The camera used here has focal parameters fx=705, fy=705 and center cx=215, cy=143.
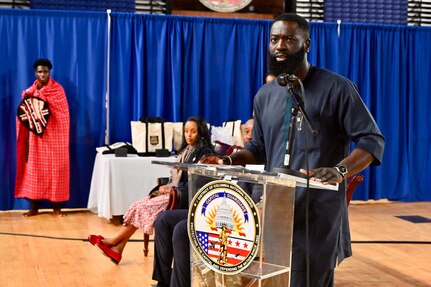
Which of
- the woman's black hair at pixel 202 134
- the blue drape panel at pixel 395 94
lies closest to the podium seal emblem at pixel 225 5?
the blue drape panel at pixel 395 94

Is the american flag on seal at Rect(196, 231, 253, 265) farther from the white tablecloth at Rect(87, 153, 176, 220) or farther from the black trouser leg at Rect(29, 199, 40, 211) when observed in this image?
the black trouser leg at Rect(29, 199, 40, 211)

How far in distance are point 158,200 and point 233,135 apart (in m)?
2.49

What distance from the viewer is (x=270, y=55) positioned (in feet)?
8.17

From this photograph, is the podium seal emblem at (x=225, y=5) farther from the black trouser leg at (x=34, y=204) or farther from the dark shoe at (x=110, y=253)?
the dark shoe at (x=110, y=253)

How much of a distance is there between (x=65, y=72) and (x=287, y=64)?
5521mm

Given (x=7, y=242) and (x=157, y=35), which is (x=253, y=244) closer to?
(x=7, y=242)

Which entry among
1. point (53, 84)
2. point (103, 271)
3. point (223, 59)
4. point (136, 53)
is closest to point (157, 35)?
point (136, 53)

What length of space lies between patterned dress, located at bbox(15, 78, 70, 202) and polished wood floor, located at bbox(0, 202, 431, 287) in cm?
28

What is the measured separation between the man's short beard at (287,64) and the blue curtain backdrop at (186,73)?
17.6 ft

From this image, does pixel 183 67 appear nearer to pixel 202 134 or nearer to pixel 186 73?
pixel 186 73

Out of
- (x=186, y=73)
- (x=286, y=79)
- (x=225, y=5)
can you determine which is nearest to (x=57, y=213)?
(x=186, y=73)

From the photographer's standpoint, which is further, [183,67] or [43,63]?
[183,67]

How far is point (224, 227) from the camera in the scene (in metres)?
2.40

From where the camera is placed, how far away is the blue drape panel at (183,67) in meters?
7.79
